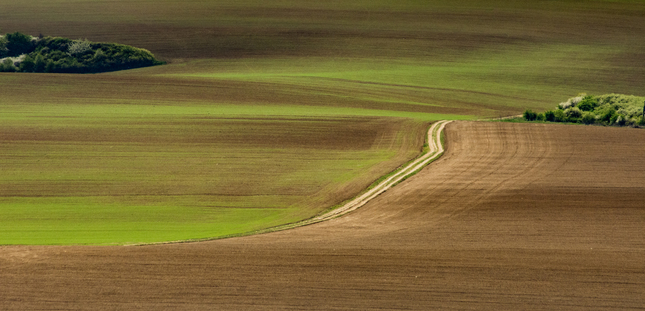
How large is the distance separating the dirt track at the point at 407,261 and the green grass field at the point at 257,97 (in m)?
2.68

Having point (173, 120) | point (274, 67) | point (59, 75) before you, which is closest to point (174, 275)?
point (173, 120)

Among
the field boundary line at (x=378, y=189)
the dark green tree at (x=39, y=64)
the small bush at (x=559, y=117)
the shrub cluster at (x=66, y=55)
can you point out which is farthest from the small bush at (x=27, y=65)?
the small bush at (x=559, y=117)

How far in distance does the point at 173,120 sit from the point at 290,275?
24258mm

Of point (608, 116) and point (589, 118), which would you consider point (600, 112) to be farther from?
point (608, 116)

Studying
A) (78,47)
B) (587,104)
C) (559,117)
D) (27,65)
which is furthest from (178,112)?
(78,47)

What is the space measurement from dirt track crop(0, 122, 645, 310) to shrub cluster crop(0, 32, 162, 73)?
4933 centimetres

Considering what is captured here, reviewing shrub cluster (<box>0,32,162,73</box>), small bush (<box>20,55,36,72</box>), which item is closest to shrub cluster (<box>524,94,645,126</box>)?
shrub cluster (<box>0,32,162,73</box>)

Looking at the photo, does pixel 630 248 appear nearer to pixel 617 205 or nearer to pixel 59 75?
pixel 617 205

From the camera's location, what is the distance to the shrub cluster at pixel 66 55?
213ft

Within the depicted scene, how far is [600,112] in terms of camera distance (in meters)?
43.2

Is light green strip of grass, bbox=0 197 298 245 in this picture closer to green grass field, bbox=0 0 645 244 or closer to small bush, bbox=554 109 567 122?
green grass field, bbox=0 0 645 244

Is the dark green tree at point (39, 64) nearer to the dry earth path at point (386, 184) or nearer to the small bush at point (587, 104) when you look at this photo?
the dry earth path at point (386, 184)

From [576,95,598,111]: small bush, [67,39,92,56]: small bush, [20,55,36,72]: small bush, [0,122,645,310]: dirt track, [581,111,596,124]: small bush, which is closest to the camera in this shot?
[0,122,645,310]: dirt track

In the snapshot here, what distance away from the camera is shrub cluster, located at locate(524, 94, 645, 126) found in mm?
41125
